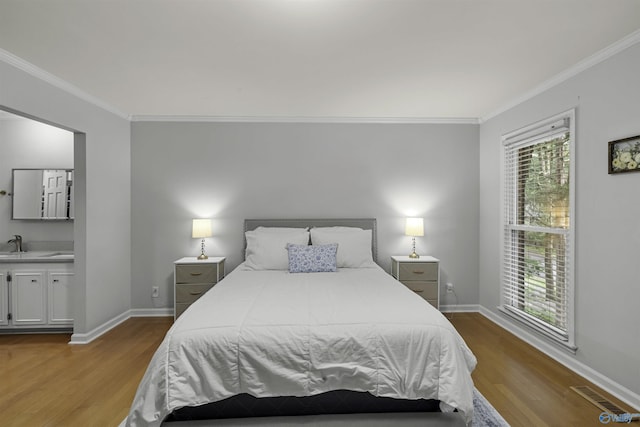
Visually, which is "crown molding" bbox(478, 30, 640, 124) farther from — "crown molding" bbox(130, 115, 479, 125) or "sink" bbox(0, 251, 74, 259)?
"sink" bbox(0, 251, 74, 259)

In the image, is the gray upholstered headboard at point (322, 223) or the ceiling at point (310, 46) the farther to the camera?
the gray upholstered headboard at point (322, 223)

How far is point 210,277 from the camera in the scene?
3.71 meters

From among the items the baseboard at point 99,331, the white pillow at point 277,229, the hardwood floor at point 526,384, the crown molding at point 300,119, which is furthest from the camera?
the crown molding at point 300,119

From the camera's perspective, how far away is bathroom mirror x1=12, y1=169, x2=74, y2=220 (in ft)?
12.5

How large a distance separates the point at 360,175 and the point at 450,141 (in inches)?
50.4

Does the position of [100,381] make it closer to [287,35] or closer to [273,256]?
[273,256]

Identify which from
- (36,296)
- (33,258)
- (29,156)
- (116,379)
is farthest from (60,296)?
(29,156)

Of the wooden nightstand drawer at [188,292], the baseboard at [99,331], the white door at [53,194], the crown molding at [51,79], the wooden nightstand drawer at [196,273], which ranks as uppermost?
the crown molding at [51,79]

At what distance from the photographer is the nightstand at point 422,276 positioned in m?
3.79

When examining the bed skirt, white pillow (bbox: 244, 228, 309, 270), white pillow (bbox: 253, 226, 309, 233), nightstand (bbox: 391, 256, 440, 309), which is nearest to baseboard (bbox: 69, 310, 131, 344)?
white pillow (bbox: 244, 228, 309, 270)

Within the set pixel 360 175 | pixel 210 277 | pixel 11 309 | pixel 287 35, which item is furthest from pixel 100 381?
pixel 360 175

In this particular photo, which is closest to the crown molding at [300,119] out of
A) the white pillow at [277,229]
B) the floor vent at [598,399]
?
the white pillow at [277,229]

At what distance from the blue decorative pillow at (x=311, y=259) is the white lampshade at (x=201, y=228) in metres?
1.12

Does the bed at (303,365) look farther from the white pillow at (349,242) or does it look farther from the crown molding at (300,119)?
Answer: the crown molding at (300,119)
